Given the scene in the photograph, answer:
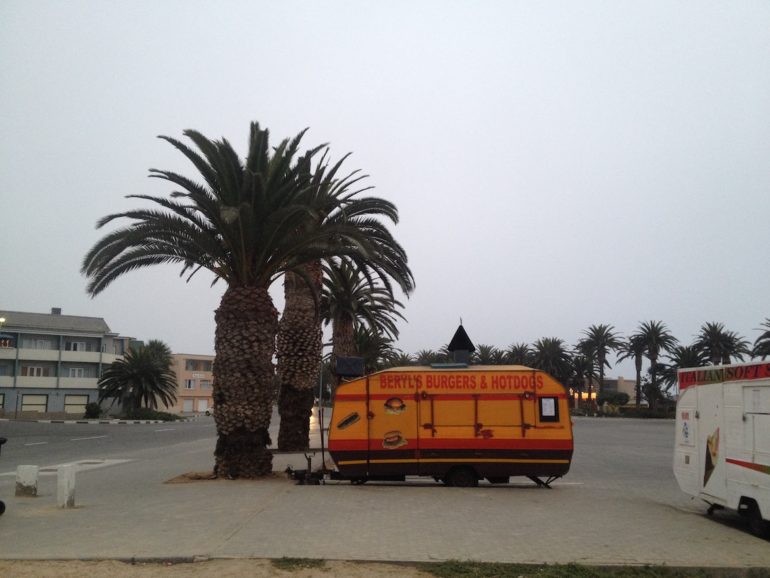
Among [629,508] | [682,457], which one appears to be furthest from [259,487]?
[682,457]

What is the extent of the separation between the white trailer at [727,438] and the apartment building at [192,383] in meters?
86.6

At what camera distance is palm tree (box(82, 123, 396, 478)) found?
47.1ft

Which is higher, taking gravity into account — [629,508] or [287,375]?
[287,375]

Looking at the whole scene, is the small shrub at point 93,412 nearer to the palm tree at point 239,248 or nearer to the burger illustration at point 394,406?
the palm tree at point 239,248

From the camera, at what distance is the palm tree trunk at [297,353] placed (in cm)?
1961

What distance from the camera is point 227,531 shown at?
8.48 m

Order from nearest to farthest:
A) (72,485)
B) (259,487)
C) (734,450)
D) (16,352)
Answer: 1. (734,450)
2. (72,485)
3. (259,487)
4. (16,352)

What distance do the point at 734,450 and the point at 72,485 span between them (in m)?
10.5

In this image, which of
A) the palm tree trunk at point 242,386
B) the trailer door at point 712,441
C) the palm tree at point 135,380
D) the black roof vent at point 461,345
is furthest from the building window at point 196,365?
the trailer door at point 712,441

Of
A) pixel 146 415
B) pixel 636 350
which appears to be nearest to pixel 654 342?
pixel 636 350

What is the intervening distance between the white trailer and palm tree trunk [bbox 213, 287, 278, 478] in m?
8.40

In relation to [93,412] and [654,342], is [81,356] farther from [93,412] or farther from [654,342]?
[654,342]

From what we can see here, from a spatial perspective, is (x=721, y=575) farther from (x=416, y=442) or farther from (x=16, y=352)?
(x=16, y=352)

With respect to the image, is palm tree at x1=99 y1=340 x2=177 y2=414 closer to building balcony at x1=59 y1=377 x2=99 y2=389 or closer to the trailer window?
building balcony at x1=59 y1=377 x2=99 y2=389
